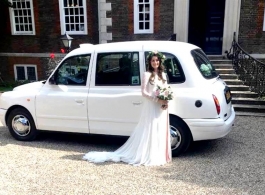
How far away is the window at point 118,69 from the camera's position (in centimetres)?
486

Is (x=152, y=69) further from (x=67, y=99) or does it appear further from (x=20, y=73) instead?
(x=20, y=73)

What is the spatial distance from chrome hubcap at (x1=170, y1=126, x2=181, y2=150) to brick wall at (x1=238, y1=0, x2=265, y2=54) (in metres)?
7.48

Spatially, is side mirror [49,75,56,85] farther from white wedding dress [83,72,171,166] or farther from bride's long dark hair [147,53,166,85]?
bride's long dark hair [147,53,166,85]

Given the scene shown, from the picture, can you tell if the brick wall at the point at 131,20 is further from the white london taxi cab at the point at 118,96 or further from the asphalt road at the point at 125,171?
the asphalt road at the point at 125,171

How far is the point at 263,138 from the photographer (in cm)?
574

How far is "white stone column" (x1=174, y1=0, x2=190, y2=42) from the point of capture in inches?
432

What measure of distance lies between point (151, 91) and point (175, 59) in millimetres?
772

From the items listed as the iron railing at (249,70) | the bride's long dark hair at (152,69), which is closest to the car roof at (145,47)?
the bride's long dark hair at (152,69)

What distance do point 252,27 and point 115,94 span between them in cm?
790

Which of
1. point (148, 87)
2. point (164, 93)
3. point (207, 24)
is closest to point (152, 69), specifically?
point (148, 87)

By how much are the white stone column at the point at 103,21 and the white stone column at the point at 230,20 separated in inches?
190

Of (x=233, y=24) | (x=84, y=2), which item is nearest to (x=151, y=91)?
(x=233, y=24)

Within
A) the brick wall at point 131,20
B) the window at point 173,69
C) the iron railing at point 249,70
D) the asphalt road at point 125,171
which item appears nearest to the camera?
the asphalt road at point 125,171

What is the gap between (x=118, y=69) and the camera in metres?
4.95
